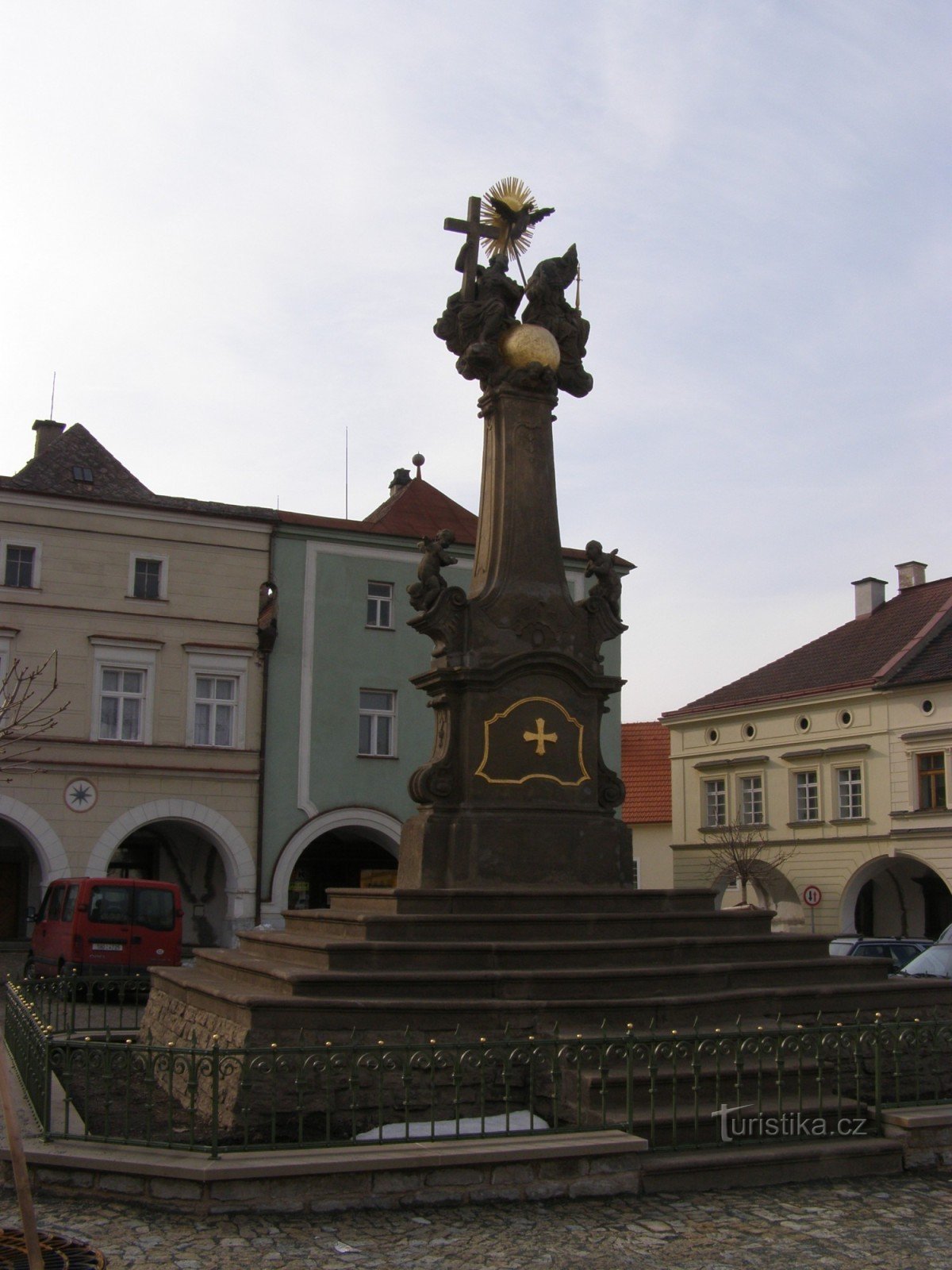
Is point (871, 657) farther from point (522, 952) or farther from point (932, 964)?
point (522, 952)

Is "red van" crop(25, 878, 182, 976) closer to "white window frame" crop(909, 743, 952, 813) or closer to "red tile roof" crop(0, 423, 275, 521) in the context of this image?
"red tile roof" crop(0, 423, 275, 521)

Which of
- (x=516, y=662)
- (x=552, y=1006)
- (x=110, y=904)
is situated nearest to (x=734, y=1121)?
(x=552, y=1006)

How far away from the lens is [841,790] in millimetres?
34125

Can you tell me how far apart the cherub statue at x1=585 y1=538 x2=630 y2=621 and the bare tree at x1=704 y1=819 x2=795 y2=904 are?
23.3m

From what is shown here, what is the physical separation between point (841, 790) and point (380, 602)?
1301cm

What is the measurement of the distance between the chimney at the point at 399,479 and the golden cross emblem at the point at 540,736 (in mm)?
23790

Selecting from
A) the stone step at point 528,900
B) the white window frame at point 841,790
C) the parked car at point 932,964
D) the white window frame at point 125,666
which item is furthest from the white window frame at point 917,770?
the stone step at point 528,900

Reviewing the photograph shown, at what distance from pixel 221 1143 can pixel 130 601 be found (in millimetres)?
20953

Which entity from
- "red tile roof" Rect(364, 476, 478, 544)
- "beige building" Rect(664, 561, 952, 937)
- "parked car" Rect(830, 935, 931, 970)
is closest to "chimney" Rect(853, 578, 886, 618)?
"beige building" Rect(664, 561, 952, 937)

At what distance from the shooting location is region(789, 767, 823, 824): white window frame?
3459cm

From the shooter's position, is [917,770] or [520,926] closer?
[520,926]

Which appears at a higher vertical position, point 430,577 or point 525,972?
point 430,577

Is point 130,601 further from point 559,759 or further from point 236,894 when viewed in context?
point 559,759

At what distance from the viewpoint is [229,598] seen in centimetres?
2892
